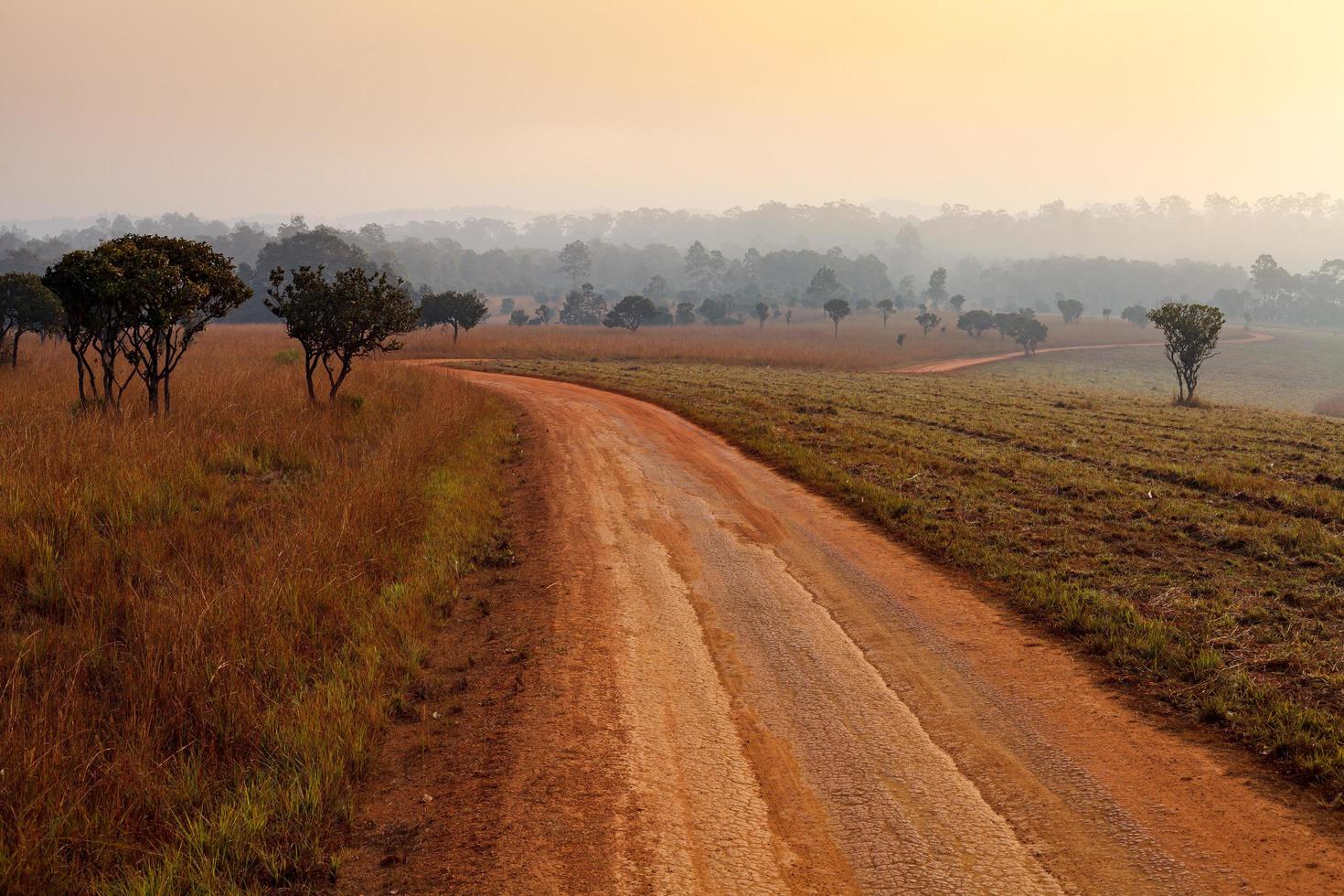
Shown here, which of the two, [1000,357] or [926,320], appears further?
[926,320]

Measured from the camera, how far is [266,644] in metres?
6.75

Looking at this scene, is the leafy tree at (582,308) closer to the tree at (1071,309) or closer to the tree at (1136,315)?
the tree at (1071,309)

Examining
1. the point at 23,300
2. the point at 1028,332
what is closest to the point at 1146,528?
the point at 23,300

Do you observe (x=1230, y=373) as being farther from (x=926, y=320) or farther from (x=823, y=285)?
(x=823, y=285)

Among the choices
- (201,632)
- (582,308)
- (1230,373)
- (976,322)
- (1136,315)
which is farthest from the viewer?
(582,308)

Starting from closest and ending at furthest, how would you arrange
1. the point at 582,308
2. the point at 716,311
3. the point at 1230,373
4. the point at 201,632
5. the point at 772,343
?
the point at 201,632, the point at 1230,373, the point at 772,343, the point at 582,308, the point at 716,311

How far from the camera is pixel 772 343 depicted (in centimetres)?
9656

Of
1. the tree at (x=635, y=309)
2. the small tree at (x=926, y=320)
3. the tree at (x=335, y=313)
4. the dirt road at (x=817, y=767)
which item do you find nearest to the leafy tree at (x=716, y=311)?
the tree at (x=635, y=309)

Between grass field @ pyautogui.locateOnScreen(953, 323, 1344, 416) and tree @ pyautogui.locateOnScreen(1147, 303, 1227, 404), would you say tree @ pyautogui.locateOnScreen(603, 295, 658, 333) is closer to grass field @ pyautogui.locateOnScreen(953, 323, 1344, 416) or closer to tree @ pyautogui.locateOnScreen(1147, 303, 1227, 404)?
grass field @ pyautogui.locateOnScreen(953, 323, 1344, 416)

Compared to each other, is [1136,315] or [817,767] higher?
[1136,315]

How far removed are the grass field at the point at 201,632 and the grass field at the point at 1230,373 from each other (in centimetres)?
5351

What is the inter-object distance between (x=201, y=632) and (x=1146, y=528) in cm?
1264

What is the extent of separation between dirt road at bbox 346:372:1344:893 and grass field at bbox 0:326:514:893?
2.90 feet

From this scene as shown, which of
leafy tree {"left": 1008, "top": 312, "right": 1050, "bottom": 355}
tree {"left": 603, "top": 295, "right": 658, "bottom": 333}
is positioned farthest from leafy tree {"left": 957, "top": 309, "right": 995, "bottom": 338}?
tree {"left": 603, "top": 295, "right": 658, "bottom": 333}
